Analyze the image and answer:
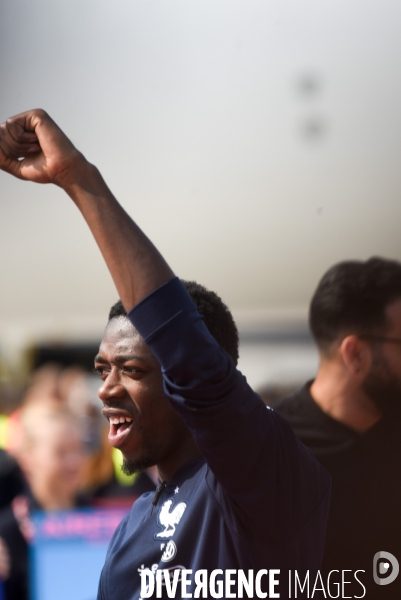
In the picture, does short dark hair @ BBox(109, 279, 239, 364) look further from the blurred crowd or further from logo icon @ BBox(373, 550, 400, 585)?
the blurred crowd

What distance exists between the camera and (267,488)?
782 mm

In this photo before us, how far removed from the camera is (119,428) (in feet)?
3.50

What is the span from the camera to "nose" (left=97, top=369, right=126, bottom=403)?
1.06m

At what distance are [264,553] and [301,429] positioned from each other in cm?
66

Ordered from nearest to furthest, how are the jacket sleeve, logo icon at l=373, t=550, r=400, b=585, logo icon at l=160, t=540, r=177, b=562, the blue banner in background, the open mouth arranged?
the jacket sleeve, logo icon at l=160, t=540, r=177, b=562, the open mouth, logo icon at l=373, t=550, r=400, b=585, the blue banner in background

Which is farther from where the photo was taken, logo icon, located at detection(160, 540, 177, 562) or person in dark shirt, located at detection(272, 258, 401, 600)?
person in dark shirt, located at detection(272, 258, 401, 600)

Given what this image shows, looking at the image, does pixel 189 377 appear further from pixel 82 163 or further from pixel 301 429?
pixel 301 429

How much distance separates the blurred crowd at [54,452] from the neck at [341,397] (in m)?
0.69

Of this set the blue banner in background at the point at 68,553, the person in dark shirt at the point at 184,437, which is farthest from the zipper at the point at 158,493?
the blue banner in background at the point at 68,553

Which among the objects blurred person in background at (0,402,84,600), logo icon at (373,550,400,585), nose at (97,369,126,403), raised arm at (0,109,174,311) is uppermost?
raised arm at (0,109,174,311)

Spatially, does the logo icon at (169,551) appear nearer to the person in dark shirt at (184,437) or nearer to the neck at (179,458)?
the person in dark shirt at (184,437)

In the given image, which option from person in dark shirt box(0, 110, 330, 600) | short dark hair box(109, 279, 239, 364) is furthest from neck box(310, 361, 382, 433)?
person in dark shirt box(0, 110, 330, 600)

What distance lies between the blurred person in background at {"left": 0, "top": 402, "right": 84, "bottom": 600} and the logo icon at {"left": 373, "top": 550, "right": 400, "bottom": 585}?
0.90m

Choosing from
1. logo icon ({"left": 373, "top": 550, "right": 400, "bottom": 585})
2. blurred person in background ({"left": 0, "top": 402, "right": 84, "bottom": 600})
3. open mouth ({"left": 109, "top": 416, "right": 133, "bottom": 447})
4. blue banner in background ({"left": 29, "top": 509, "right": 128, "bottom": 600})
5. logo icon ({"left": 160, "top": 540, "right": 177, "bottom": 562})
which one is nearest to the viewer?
logo icon ({"left": 160, "top": 540, "right": 177, "bottom": 562})
